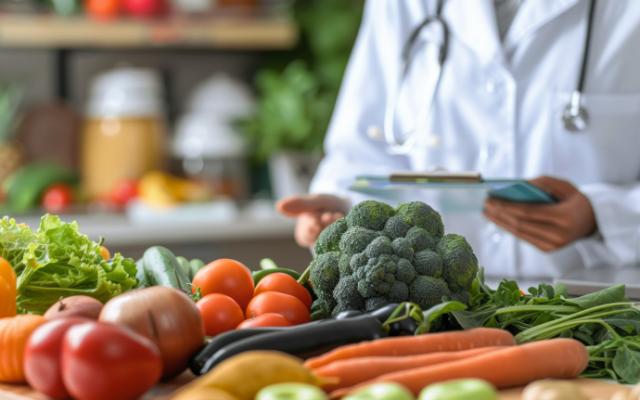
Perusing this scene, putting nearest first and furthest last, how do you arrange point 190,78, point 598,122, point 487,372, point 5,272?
point 487,372
point 5,272
point 598,122
point 190,78

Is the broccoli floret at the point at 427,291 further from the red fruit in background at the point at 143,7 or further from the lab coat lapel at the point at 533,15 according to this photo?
the red fruit in background at the point at 143,7

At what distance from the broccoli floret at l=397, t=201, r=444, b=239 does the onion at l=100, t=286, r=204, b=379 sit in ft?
1.03

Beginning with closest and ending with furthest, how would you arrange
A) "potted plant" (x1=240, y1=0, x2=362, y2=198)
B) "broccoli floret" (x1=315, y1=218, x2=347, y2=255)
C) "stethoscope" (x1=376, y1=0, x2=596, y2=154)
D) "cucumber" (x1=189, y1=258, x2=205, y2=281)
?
"broccoli floret" (x1=315, y1=218, x2=347, y2=255) → "cucumber" (x1=189, y1=258, x2=205, y2=281) → "stethoscope" (x1=376, y1=0, x2=596, y2=154) → "potted plant" (x1=240, y1=0, x2=362, y2=198)

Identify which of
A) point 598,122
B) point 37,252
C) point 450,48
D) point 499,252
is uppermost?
point 450,48

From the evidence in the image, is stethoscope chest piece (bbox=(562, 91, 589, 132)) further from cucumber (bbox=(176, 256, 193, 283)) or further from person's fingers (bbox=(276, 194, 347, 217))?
cucumber (bbox=(176, 256, 193, 283))

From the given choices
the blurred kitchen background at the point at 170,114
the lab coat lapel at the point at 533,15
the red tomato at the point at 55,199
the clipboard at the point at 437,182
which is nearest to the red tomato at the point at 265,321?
the clipboard at the point at 437,182

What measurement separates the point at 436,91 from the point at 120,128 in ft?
5.78

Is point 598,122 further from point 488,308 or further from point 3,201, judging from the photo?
point 3,201

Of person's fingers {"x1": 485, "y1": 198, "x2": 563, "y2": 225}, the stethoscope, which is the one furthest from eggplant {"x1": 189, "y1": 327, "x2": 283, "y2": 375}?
the stethoscope

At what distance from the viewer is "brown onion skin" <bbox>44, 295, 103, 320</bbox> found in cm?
117

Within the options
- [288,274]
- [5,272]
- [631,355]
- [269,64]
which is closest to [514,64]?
[288,274]

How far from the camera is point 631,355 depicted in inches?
46.9

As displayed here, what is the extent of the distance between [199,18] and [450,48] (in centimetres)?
166

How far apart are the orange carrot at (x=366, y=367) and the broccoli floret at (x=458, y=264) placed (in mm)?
155
